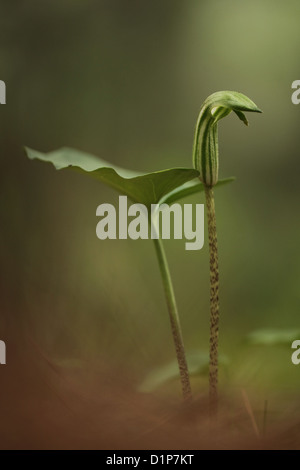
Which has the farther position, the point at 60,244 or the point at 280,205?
the point at 280,205

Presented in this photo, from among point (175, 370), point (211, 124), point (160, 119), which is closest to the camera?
point (211, 124)

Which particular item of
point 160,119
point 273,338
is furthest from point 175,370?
point 160,119

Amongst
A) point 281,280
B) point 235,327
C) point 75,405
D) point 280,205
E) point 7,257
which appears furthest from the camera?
point 280,205

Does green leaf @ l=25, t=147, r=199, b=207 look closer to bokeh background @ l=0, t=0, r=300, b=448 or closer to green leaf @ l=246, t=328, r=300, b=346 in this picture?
green leaf @ l=246, t=328, r=300, b=346

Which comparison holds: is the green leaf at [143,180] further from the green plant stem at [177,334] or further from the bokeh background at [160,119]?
the bokeh background at [160,119]

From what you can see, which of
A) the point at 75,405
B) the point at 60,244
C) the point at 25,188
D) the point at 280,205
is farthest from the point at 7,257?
the point at 280,205

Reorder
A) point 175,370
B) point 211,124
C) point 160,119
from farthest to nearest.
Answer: point 160,119, point 175,370, point 211,124

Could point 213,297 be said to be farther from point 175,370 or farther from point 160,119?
point 160,119
